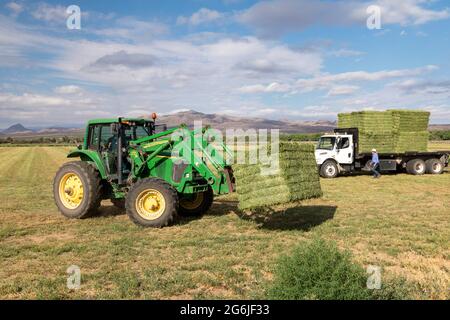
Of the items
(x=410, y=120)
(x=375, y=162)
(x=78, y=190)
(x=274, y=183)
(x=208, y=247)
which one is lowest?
(x=208, y=247)

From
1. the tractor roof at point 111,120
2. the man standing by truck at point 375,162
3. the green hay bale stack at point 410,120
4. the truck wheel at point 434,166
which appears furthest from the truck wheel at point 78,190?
the truck wheel at point 434,166

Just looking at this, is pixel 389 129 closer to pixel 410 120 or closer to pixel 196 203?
pixel 410 120

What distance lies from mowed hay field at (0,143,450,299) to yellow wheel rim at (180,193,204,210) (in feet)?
1.48

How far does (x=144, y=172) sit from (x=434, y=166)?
17930mm

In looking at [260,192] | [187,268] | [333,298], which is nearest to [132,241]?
[187,268]

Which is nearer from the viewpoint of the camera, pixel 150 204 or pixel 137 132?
pixel 150 204

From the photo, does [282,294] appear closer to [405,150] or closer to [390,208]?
[390,208]

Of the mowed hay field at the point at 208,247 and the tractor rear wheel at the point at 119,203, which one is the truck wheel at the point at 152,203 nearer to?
the mowed hay field at the point at 208,247

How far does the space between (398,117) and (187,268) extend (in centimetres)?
1817

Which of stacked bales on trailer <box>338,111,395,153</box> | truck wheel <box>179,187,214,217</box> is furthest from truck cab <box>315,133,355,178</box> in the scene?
truck wheel <box>179,187,214,217</box>

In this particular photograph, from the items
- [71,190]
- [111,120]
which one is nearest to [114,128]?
[111,120]

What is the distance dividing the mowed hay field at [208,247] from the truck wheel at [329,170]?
24.7ft

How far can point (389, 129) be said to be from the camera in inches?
842

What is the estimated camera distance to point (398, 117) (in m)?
21.5
